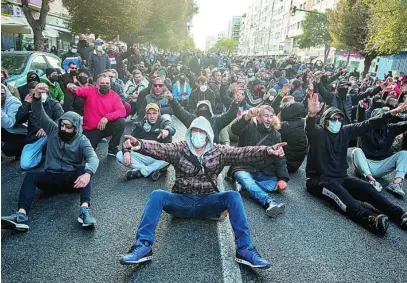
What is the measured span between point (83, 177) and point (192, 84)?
9902 mm

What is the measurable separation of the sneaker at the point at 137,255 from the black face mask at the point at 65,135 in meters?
2.06

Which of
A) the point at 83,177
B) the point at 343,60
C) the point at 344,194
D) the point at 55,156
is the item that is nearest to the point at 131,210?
the point at 83,177

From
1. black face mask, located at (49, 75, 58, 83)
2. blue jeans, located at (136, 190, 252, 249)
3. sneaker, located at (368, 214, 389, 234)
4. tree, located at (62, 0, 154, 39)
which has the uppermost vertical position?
tree, located at (62, 0, 154, 39)

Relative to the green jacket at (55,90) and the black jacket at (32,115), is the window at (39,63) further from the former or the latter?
the black jacket at (32,115)

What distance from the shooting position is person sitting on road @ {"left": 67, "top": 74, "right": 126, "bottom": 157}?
23.0 ft

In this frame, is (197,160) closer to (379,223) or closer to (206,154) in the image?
(206,154)

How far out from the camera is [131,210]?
189 inches

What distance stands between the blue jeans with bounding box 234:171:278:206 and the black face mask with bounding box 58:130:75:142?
2.58 meters

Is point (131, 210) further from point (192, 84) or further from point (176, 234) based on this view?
point (192, 84)

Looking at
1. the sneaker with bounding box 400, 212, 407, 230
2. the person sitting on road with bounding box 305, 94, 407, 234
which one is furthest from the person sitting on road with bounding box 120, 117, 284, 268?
the sneaker with bounding box 400, 212, 407, 230

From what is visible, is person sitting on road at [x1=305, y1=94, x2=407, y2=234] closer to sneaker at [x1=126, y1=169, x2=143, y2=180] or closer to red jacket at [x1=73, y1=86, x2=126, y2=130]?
sneaker at [x1=126, y1=169, x2=143, y2=180]

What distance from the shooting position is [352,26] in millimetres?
A: 30953

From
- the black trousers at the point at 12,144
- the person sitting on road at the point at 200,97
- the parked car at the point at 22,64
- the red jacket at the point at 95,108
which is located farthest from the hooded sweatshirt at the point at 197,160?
the parked car at the point at 22,64

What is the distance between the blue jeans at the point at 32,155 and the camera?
5629mm
